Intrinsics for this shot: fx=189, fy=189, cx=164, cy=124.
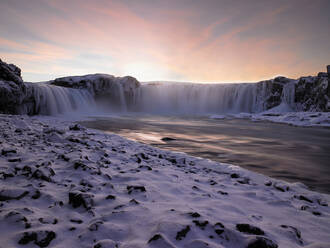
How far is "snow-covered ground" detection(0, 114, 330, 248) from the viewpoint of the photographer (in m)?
1.45

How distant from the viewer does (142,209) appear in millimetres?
1911

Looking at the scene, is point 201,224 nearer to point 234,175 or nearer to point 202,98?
point 234,175

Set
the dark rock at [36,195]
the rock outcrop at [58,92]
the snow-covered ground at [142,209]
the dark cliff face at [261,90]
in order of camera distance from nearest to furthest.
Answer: the snow-covered ground at [142,209] < the dark rock at [36,195] < the rock outcrop at [58,92] < the dark cliff face at [261,90]

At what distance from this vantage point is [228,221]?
1.78 meters

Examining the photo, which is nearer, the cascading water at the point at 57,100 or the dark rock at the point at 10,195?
the dark rock at the point at 10,195

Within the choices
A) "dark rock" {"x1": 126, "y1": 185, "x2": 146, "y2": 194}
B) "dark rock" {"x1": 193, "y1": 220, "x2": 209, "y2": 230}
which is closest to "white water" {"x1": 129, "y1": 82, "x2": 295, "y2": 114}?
"dark rock" {"x1": 126, "y1": 185, "x2": 146, "y2": 194}

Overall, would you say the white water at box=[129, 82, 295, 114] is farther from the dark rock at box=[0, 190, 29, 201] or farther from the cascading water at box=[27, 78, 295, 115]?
the dark rock at box=[0, 190, 29, 201]

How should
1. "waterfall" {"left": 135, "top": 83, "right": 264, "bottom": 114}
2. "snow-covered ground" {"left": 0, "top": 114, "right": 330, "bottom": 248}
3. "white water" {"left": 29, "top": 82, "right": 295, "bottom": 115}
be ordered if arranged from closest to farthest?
"snow-covered ground" {"left": 0, "top": 114, "right": 330, "bottom": 248} → "white water" {"left": 29, "top": 82, "right": 295, "bottom": 115} → "waterfall" {"left": 135, "top": 83, "right": 264, "bottom": 114}

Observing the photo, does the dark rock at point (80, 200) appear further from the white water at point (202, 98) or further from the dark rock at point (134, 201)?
the white water at point (202, 98)

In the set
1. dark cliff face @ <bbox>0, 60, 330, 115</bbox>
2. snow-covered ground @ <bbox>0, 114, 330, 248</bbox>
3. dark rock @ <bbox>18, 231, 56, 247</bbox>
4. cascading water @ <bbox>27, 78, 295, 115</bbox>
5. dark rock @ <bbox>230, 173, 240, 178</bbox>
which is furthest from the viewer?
cascading water @ <bbox>27, 78, 295, 115</bbox>

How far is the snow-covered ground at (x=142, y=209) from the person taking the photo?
1.45 m

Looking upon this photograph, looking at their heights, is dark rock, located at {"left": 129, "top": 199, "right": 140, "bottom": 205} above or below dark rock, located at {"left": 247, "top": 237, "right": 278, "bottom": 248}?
below

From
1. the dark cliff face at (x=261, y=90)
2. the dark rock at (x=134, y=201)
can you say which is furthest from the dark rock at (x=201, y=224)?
the dark cliff face at (x=261, y=90)

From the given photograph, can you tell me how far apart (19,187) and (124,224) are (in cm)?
137
